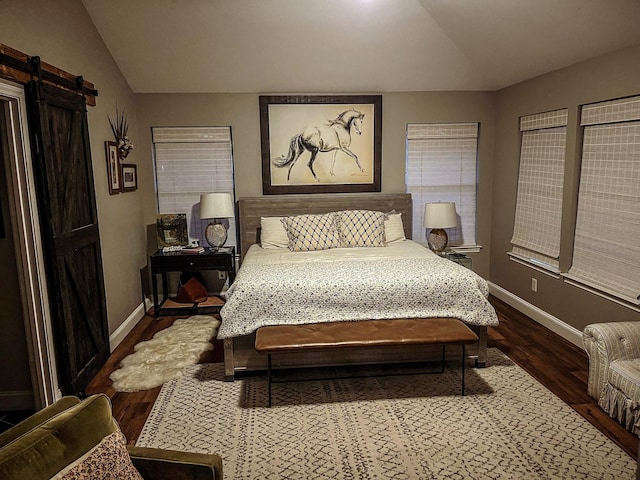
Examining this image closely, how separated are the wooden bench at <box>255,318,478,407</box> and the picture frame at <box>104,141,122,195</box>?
200cm

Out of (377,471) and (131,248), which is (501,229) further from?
(131,248)

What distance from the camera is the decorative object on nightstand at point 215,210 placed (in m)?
4.73

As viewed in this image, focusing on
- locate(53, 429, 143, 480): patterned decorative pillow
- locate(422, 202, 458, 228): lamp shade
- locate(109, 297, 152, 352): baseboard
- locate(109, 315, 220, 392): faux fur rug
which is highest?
locate(422, 202, 458, 228): lamp shade

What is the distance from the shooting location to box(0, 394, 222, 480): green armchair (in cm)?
118

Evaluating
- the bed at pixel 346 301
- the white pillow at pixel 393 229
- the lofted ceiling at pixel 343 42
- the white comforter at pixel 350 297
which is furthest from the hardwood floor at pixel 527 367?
the lofted ceiling at pixel 343 42

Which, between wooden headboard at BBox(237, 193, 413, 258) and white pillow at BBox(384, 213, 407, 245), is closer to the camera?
white pillow at BBox(384, 213, 407, 245)

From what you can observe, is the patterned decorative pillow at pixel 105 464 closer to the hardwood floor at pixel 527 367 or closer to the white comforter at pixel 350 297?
the hardwood floor at pixel 527 367

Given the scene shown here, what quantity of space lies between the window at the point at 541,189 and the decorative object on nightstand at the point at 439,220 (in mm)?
665

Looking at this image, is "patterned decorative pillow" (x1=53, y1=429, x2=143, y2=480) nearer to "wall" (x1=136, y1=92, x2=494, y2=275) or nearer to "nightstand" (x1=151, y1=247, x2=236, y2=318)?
"nightstand" (x1=151, y1=247, x2=236, y2=318)

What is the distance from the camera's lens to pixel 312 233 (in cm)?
446

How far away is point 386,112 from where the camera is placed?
5125mm

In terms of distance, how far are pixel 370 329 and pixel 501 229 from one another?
2.75 metres

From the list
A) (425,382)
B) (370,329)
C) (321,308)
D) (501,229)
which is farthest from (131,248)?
(501,229)

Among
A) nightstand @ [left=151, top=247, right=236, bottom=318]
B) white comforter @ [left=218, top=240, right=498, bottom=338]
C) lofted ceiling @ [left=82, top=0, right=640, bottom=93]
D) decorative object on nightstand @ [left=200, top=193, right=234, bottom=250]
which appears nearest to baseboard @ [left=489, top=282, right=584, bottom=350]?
white comforter @ [left=218, top=240, right=498, bottom=338]
